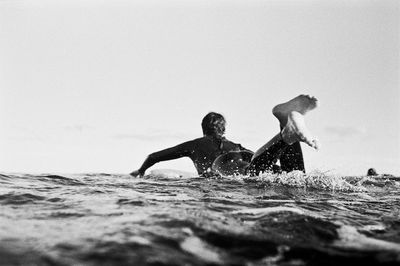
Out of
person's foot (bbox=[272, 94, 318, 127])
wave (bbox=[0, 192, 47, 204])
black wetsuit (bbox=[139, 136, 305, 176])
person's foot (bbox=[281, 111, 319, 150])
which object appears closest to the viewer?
wave (bbox=[0, 192, 47, 204])

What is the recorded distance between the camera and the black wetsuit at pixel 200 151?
7547mm

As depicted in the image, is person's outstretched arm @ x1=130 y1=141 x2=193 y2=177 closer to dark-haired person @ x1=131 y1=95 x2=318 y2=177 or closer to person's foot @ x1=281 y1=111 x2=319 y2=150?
dark-haired person @ x1=131 y1=95 x2=318 y2=177

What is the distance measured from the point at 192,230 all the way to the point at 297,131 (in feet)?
10.3

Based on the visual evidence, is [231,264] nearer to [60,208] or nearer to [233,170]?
[60,208]

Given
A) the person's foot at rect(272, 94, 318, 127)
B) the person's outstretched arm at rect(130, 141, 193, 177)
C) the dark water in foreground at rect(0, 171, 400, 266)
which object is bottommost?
the dark water in foreground at rect(0, 171, 400, 266)

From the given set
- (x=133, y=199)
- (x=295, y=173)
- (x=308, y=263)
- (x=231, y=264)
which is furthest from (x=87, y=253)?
(x=295, y=173)

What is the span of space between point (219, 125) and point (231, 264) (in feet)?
18.7

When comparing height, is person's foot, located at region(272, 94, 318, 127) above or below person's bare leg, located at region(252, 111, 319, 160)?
above

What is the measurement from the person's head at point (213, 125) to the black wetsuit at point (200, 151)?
0.14 m

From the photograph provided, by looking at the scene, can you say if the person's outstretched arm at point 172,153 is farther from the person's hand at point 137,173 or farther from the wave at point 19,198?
the wave at point 19,198

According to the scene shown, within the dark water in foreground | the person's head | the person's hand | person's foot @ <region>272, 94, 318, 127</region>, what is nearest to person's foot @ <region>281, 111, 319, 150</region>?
person's foot @ <region>272, 94, 318, 127</region>

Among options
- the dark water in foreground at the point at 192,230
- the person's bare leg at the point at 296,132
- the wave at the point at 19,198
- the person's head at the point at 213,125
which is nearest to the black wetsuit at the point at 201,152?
the person's head at the point at 213,125

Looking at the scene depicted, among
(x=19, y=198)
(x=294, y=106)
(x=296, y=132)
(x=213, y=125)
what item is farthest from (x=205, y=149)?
(x=19, y=198)

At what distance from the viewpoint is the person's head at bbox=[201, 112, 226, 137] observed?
7.77 metres
